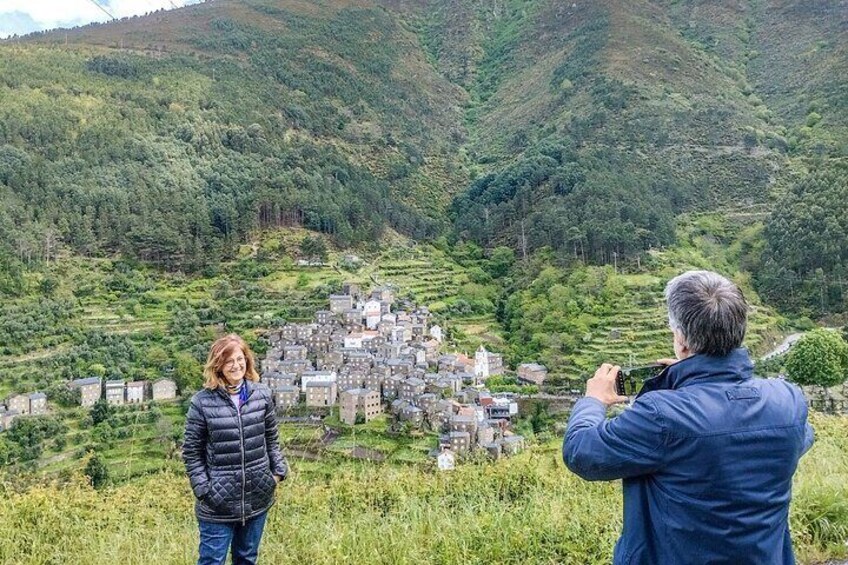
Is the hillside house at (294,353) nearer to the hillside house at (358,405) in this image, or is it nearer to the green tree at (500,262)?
the hillside house at (358,405)

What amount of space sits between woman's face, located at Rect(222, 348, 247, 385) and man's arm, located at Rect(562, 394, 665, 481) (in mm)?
1340

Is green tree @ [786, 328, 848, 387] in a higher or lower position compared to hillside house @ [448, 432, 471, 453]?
higher

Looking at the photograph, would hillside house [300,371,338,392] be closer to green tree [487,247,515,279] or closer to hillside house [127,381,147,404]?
hillside house [127,381,147,404]

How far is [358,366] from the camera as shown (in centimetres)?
2261

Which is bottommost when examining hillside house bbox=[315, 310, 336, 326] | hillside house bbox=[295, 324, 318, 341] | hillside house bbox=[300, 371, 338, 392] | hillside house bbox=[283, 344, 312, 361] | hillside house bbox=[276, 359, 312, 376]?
hillside house bbox=[300, 371, 338, 392]

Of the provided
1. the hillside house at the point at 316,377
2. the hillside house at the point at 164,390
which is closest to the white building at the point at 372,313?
the hillside house at the point at 316,377

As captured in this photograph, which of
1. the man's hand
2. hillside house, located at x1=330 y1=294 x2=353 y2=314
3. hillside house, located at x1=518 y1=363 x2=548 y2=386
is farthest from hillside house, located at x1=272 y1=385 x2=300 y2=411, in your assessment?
the man's hand

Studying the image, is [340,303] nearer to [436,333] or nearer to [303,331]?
[303,331]

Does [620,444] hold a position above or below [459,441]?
above

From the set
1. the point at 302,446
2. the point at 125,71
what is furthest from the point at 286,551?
the point at 125,71

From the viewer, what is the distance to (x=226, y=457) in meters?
2.19

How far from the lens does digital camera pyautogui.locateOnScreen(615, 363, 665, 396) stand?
54.2 inches

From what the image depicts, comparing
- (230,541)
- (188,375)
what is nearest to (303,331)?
(188,375)

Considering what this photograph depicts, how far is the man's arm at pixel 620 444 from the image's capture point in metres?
1.17
